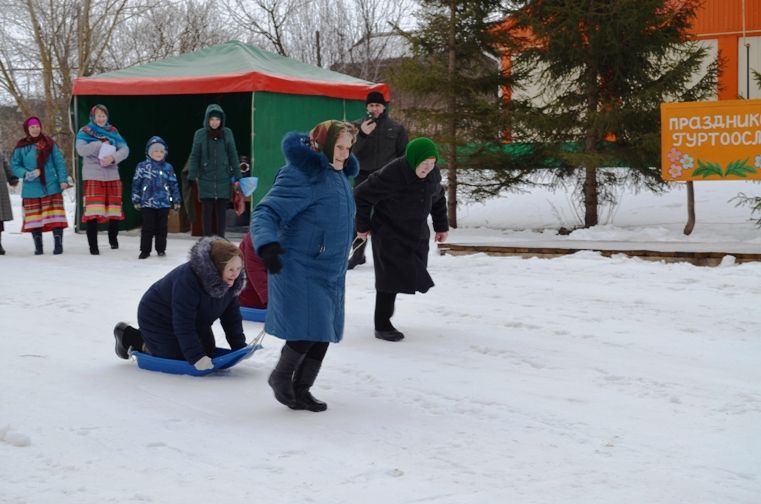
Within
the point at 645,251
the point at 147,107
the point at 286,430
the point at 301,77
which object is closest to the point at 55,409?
the point at 286,430

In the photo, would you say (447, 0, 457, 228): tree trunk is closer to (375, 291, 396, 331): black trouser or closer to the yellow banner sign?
the yellow banner sign

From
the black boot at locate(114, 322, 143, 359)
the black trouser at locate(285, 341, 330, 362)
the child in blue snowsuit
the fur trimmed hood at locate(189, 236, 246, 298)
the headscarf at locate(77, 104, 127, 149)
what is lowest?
the black boot at locate(114, 322, 143, 359)

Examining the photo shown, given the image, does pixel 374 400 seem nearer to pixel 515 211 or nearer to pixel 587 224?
pixel 587 224

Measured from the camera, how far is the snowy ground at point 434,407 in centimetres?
397

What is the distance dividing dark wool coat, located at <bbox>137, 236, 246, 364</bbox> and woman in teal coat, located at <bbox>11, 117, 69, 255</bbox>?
6.30 m

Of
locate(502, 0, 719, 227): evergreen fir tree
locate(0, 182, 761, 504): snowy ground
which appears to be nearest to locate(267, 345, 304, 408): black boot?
locate(0, 182, 761, 504): snowy ground

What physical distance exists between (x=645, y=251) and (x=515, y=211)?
7526 millimetres

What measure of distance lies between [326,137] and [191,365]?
1599 mm

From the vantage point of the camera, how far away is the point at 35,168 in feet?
37.6

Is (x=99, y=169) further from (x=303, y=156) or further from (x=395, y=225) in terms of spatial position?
(x=303, y=156)

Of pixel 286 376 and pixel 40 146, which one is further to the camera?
pixel 40 146

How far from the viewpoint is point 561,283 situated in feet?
30.6

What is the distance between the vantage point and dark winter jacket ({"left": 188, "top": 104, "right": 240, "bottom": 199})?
11.6 m

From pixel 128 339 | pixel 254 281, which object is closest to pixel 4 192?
pixel 254 281
